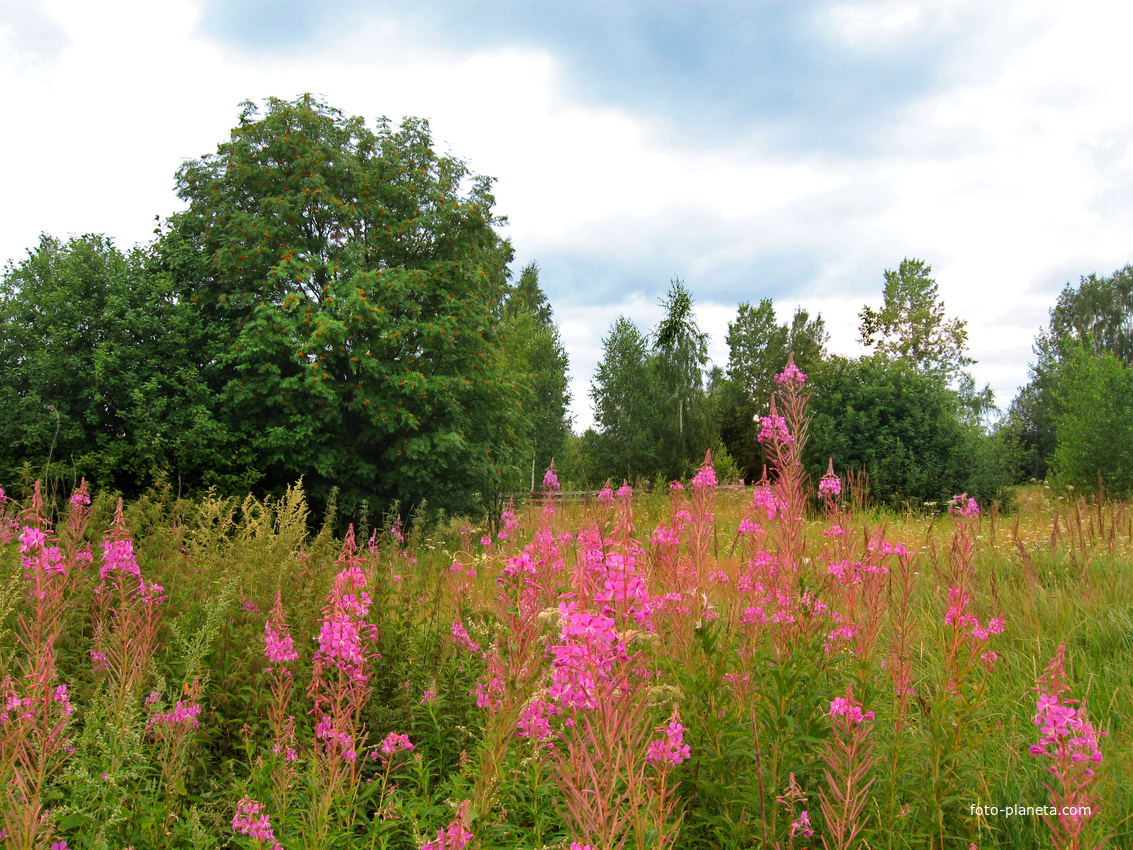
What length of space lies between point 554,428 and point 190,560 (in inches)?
1072

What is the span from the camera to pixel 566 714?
1.97 meters

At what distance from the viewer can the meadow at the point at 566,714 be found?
1550mm

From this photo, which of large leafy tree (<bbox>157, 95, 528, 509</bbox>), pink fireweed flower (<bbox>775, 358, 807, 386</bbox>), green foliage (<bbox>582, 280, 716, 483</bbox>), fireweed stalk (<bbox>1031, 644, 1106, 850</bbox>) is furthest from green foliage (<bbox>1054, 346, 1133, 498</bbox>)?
fireweed stalk (<bbox>1031, 644, 1106, 850</bbox>)

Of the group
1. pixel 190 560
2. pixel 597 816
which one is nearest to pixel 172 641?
pixel 190 560

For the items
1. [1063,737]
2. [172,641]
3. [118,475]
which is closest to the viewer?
[1063,737]

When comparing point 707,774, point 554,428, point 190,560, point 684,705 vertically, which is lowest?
point 707,774

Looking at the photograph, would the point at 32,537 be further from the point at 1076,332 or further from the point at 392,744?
the point at 1076,332

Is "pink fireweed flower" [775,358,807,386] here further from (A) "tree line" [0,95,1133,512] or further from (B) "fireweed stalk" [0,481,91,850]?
(A) "tree line" [0,95,1133,512]

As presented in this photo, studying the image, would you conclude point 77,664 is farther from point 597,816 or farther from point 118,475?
point 118,475

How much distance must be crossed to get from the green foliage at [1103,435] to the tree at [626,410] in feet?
45.2

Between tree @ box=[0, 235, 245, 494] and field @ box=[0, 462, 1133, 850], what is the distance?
9.24 m

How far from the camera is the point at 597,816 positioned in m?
1.14

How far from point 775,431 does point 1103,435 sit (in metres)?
19.1

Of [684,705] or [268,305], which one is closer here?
[684,705]
